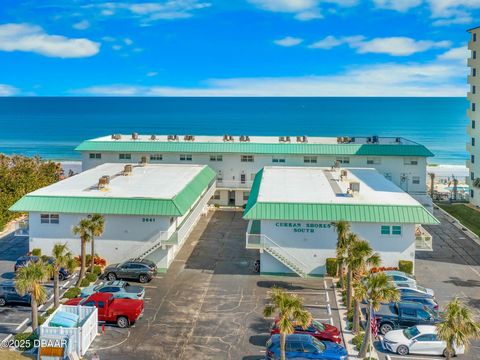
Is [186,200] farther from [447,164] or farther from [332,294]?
[447,164]

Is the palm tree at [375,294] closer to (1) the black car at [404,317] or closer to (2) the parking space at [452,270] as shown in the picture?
(2) the parking space at [452,270]

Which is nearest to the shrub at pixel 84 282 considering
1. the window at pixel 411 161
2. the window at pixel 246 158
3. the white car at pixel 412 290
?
the white car at pixel 412 290

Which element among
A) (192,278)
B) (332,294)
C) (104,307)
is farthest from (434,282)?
(104,307)

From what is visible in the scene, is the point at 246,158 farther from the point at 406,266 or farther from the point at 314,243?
the point at 406,266

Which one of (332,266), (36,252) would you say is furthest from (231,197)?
(36,252)

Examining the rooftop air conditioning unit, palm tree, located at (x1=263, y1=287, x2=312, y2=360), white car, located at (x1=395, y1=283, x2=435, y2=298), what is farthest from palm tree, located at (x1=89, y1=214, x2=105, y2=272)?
white car, located at (x1=395, y1=283, x2=435, y2=298)

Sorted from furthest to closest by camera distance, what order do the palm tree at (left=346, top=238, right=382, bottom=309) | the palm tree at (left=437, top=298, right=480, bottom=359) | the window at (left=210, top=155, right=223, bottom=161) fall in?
the window at (left=210, top=155, right=223, bottom=161), the palm tree at (left=346, top=238, right=382, bottom=309), the palm tree at (left=437, top=298, right=480, bottom=359)

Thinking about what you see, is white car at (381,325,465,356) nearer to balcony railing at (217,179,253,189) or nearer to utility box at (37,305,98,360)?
utility box at (37,305,98,360)
